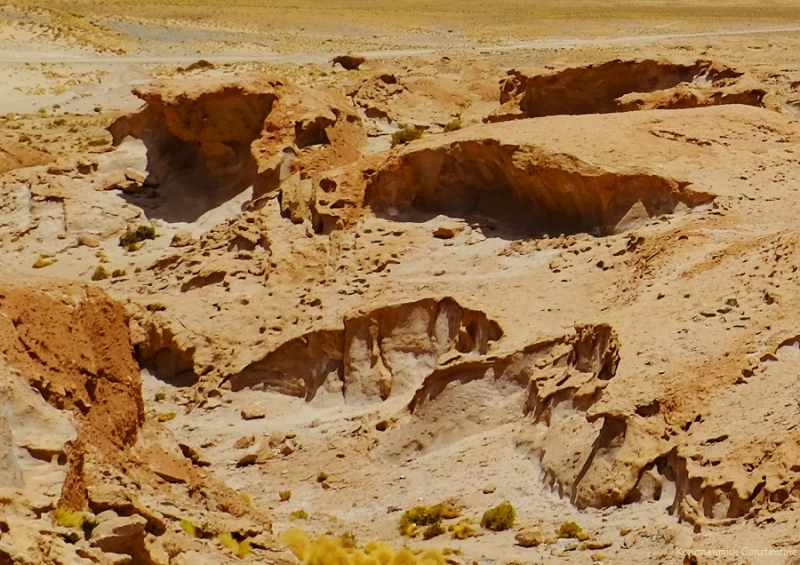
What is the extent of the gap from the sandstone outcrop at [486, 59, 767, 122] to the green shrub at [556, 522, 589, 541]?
13.1 meters

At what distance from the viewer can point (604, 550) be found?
13633 mm

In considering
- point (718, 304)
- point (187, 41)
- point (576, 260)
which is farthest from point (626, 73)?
point (187, 41)

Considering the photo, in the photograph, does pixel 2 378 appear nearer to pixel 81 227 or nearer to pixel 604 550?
pixel 604 550

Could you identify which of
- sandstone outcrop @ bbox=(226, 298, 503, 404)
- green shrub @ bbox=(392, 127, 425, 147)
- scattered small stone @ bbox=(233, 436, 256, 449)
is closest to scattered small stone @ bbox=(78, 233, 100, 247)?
green shrub @ bbox=(392, 127, 425, 147)

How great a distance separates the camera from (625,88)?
27875 millimetres

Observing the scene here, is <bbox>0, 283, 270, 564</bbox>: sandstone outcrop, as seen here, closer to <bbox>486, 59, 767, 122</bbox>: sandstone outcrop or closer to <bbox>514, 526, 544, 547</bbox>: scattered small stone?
<bbox>514, 526, 544, 547</bbox>: scattered small stone

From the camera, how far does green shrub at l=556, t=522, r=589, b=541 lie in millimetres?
14164

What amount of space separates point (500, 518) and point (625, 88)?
48.1ft

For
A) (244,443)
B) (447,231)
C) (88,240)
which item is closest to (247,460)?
(244,443)

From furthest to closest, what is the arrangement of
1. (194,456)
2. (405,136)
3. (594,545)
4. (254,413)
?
(405,136), (254,413), (194,456), (594,545)

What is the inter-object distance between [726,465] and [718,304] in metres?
→ 3.47

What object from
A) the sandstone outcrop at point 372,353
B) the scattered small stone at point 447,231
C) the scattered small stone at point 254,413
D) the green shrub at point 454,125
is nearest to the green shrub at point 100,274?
the sandstone outcrop at point 372,353

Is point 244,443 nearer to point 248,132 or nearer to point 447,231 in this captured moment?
point 447,231

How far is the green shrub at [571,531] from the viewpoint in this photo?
14164 mm
